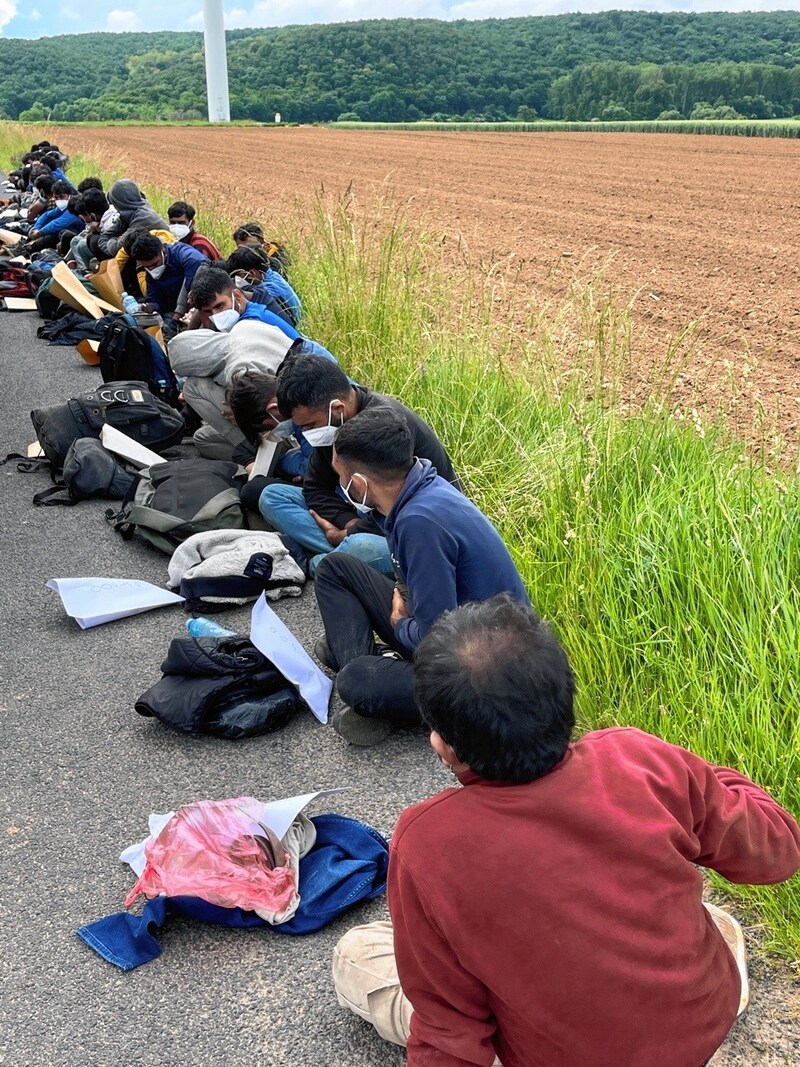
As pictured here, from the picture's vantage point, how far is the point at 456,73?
10988 centimetres

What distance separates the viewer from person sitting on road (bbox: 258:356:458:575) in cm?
458

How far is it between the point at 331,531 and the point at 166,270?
5.33m

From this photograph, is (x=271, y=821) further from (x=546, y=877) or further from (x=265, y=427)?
(x=265, y=427)

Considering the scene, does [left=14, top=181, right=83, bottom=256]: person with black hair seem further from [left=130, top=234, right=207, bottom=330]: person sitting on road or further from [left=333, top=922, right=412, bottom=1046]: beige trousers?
[left=333, top=922, right=412, bottom=1046]: beige trousers

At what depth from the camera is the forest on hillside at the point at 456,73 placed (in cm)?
8512

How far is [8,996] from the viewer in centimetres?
270

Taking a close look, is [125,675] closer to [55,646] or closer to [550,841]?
[55,646]

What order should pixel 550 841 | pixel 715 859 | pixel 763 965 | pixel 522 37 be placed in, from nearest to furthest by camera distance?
pixel 550 841
pixel 715 859
pixel 763 965
pixel 522 37

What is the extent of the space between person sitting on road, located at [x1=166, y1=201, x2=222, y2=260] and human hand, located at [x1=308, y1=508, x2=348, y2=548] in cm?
527

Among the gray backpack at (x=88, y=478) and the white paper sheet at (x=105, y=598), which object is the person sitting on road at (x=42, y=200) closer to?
the gray backpack at (x=88, y=478)

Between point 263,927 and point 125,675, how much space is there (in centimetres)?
164

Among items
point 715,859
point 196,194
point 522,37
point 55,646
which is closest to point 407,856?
point 715,859

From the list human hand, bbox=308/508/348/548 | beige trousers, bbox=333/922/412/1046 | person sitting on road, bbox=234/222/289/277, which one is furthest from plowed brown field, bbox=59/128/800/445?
beige trousers, bbox=333/922/412/1046

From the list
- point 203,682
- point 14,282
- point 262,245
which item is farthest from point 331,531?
point 14,282
